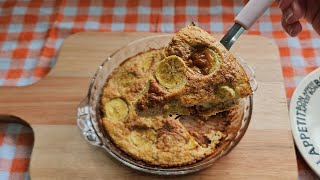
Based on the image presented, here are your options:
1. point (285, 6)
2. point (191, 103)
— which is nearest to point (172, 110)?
point (191, 103)

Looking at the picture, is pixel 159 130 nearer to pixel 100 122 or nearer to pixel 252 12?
pixel 100 122

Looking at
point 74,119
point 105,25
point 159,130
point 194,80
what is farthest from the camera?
point 105,25

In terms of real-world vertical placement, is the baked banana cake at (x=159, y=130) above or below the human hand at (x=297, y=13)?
below

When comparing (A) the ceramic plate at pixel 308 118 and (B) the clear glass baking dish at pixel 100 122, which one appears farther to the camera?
(A) the ceramic plate at pixel 308 118

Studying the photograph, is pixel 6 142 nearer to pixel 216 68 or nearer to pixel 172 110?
pixel 172 110

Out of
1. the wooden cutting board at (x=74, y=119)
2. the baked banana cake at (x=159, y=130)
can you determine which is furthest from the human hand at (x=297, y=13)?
the baked banana cake at (x=159, y=130)

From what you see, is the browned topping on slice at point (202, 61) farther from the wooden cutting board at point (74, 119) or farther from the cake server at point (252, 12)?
the wooden cutting board at point (74, 119)

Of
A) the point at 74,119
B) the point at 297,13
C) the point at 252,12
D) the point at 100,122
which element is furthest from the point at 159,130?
the point at 297,13
